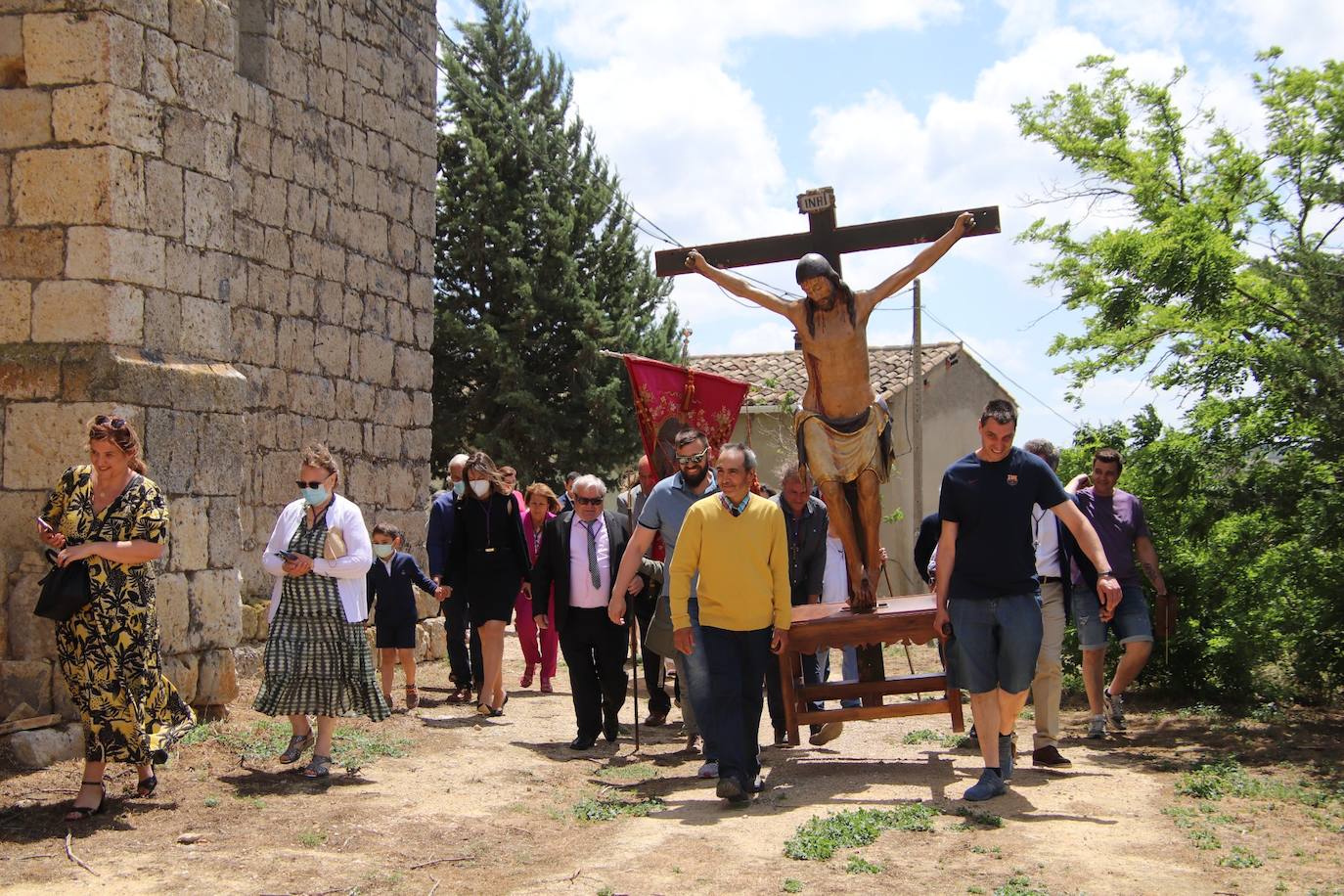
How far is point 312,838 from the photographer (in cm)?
552

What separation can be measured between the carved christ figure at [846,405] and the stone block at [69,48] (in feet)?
12.5

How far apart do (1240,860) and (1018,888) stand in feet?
3.49

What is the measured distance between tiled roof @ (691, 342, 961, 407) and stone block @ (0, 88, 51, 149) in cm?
1892

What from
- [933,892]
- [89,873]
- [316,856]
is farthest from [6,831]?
[933,892]

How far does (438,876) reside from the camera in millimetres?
5035

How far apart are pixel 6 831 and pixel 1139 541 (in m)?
6.44

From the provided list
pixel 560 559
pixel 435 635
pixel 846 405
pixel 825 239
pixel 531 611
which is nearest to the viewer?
pixel 846 405

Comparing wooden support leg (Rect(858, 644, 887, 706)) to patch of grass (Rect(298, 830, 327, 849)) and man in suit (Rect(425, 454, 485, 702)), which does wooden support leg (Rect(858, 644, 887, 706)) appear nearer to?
man in suit (Rect(425, 454, 485, 702))

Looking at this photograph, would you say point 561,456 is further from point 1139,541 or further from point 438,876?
point 438,876

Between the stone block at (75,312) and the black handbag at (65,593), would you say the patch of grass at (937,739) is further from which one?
the stone block at (75,312)

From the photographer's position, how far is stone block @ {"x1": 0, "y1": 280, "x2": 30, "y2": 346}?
7.04m

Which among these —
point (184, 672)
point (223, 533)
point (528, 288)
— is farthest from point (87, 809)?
point (528, 288)

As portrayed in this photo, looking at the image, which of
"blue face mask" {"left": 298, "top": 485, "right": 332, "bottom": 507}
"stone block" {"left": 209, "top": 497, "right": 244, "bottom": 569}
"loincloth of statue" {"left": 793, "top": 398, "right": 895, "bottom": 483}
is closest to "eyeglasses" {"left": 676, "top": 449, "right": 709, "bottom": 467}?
"loincloth of statue" {"left": 793, "top": 398, "right": 895, "bottom": 483}

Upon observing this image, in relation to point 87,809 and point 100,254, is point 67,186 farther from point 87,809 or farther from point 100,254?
point 87,809
